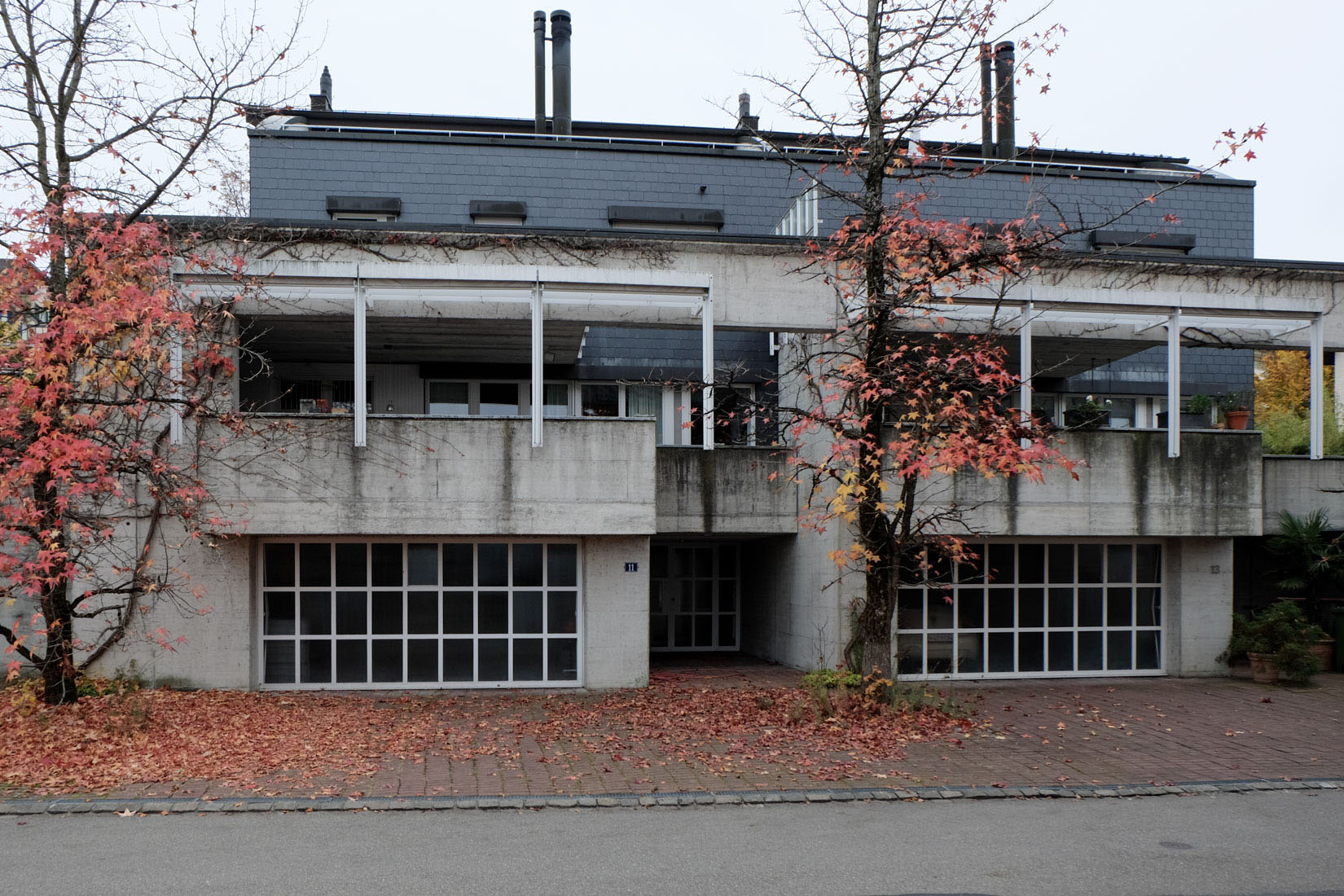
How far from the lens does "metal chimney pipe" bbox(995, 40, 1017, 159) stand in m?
27.4

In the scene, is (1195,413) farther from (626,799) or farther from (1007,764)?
(626,799)

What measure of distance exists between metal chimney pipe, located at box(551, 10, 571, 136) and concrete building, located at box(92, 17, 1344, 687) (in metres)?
8.71

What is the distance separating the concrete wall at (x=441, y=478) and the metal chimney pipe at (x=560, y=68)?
1434 centimetres

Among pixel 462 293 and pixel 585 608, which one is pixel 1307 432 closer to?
pixel 585 608

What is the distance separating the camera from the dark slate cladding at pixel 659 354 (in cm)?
2109

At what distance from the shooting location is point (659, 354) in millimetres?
21453

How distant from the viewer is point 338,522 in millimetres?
14992

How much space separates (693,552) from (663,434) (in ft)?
9.91

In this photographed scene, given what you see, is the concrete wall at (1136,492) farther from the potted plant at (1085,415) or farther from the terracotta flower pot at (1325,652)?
the terracotta flower pot at (1325,652)

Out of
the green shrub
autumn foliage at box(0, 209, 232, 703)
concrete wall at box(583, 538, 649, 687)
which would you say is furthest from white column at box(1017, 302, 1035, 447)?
autumn foliage at box(0, 209, 232, 703)

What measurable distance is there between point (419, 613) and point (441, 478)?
2411mm

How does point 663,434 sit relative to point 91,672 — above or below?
above

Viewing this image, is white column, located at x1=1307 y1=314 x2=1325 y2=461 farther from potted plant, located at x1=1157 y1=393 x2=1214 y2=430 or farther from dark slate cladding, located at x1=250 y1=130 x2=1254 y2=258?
dark slate cladding, located at x1=250 y1=130 x2=1254 y2=258

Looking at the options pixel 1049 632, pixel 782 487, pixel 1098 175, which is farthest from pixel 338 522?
pixel 1098 175
